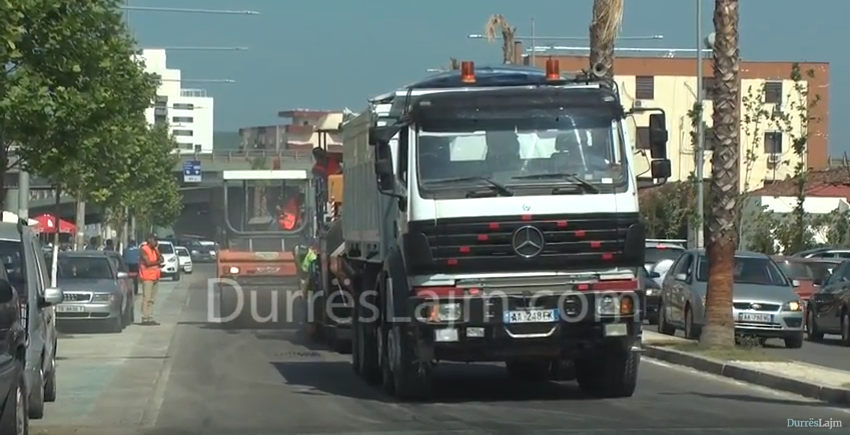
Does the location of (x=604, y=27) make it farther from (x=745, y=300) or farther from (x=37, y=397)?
(x=37, y=397)

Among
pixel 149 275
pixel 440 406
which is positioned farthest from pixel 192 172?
pixel 440 406

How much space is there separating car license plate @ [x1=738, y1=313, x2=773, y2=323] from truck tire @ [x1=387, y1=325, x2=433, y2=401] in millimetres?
9942

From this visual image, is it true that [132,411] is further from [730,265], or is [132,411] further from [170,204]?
[170,204]

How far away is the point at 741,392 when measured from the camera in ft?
52.7

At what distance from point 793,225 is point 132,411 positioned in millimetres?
35901

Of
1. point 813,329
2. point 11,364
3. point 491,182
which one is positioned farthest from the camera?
point 813,329

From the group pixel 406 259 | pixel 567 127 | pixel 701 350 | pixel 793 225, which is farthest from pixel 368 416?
pixel 793 225

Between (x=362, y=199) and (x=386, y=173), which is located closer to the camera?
(x=386, y=173)

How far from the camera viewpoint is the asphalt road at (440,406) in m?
12.9

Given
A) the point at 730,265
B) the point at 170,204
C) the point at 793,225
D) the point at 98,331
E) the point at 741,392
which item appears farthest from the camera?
the point at 170,204

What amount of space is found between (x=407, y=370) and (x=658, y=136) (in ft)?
11.8

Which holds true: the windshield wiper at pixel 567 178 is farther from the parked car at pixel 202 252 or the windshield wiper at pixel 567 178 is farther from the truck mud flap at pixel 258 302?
the parked car at pixel 202 252

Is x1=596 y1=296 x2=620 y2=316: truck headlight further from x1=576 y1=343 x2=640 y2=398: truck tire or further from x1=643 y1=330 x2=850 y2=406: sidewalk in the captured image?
x1=643 y1=330 x2=850 y2=406: sidewalk

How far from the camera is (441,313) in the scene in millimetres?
14406
